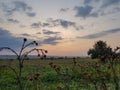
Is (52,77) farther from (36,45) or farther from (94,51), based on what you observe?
(94,51)

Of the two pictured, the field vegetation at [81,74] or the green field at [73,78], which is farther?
the green field at [73,78]

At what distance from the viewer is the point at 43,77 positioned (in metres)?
29.9

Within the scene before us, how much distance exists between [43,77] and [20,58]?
25052mm

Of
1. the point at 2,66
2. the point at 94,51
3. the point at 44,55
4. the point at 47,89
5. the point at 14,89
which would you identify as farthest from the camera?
the point at 94,51

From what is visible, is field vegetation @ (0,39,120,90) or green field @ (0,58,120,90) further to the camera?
green field @ (0,58,120,90)

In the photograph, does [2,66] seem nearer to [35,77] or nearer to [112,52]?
[35,77]

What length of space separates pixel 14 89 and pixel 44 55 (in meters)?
16.8

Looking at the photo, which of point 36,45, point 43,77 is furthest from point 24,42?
point 43,77

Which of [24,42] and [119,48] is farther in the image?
[119,48]

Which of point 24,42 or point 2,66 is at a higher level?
point 24,42

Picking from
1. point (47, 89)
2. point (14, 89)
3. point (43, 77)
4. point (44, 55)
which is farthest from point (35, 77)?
point (43, 77)

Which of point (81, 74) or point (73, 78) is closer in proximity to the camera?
A: point (81, 74)

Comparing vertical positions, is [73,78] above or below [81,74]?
below

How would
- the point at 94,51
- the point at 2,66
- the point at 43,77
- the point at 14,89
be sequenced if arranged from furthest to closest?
the point at 94,51 < the point at 43,77 < the point at 14,89 < the point at 2,66
